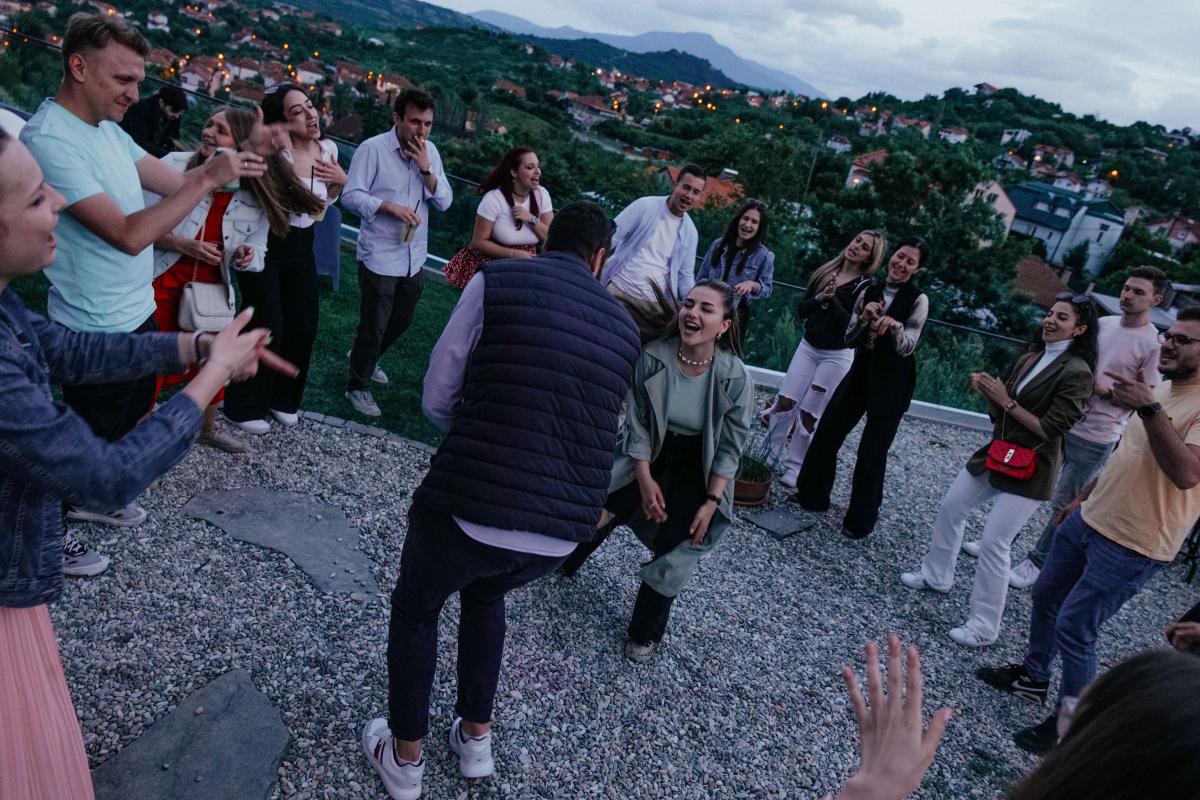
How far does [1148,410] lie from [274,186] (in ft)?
13.9

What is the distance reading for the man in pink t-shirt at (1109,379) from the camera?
456cm

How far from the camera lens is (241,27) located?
54.1 metres

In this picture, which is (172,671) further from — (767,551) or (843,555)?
(843,555)

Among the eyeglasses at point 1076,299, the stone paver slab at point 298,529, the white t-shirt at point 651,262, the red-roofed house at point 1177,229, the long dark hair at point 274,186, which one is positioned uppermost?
the eyeglasses at point 1076,299

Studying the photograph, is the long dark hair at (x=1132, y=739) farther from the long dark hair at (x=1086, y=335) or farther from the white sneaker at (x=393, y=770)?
the long dark hair at (x=1086, y=335)

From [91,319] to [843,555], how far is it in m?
4.50

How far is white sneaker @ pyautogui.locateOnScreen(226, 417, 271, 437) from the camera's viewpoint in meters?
4.45

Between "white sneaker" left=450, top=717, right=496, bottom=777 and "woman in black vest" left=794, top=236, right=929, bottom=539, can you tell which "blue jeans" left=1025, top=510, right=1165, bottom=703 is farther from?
"white sneaker" left=450, top=717, right=496, bottom=777

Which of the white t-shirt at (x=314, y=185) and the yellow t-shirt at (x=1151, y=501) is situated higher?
the white t-shirt at (x=314, y=185)

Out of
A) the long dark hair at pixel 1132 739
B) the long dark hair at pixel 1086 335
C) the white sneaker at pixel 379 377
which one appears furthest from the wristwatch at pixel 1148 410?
the white sneaker at pixel 379 377

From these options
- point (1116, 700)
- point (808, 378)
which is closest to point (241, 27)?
point (808, 378)

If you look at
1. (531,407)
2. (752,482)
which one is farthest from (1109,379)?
(531,407)

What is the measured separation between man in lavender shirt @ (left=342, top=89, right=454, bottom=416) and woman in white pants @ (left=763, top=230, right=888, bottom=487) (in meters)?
2.78

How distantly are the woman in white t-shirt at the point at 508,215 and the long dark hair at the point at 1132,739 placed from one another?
13.6 feet
